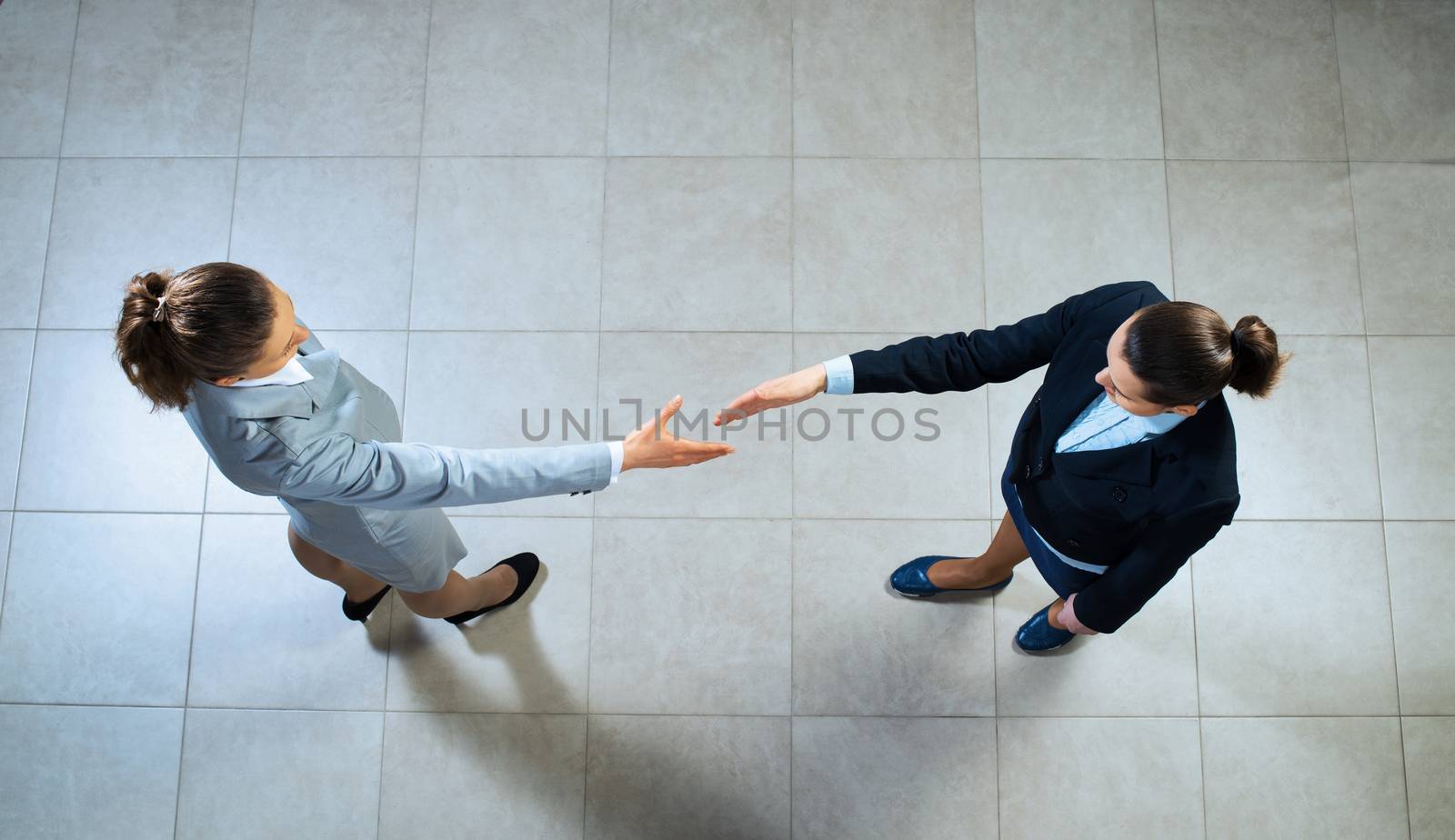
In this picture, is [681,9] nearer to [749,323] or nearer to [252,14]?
[749,323]

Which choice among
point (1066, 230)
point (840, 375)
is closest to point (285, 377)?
point (840, 375)

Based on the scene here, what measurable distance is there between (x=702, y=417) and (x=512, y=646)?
2.91 ft

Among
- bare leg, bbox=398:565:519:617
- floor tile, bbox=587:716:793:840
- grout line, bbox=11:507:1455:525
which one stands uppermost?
grout line, bbox=11:507:1455:525

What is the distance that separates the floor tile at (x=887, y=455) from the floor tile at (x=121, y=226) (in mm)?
1973

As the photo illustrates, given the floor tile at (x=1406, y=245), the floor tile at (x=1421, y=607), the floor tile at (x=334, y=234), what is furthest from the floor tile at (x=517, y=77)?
the floor tile at (x=1421, y=607)

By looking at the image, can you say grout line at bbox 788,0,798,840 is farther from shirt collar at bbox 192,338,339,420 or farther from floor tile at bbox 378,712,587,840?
shirt collar at bbox 192,338,339,420

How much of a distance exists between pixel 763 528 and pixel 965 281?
3.32 ft

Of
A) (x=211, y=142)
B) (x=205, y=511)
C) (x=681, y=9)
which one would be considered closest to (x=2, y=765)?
(x=205, y=511)

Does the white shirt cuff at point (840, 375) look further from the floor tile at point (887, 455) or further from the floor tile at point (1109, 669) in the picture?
the floor tile at point (1109, 669)

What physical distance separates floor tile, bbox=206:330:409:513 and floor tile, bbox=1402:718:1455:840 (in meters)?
3.17

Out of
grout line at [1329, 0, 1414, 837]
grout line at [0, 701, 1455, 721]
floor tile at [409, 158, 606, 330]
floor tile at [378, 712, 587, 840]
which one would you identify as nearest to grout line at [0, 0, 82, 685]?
grout line at [0, 701, 1455, 721]

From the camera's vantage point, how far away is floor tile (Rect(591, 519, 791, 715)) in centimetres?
239

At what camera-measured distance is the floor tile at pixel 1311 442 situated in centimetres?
247

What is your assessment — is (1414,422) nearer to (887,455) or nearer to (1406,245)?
(1406,245)
